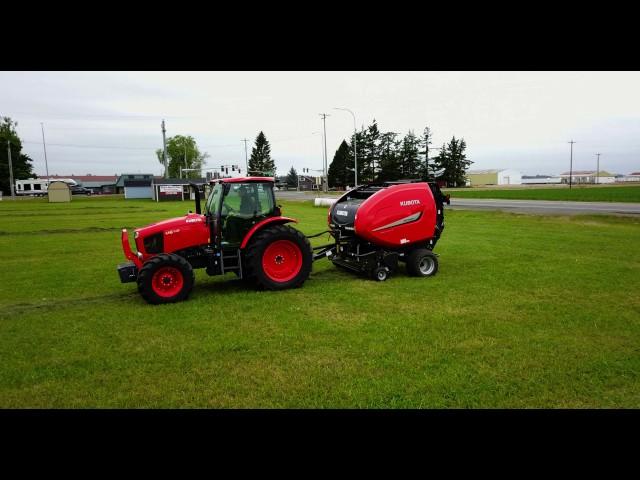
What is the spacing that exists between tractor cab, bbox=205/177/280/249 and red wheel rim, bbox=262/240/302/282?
23.0 inches

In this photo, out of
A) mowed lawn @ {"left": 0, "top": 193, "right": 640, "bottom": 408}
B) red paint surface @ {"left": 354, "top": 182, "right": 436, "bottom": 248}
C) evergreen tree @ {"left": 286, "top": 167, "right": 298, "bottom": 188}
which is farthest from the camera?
evergreen tree @ {"left": 286, "top": 167, "right": 298, "bottom": 188}

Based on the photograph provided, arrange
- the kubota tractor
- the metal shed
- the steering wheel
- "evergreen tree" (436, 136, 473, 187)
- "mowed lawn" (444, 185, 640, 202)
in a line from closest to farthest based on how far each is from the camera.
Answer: the kubota tractor → the steering wheel → "mowed lawn" (444, 185, 640, 202) → the metal shed → "evergreen tree" (436, 136, 473, 187)

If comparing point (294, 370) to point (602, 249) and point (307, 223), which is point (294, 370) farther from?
point (307, 223)

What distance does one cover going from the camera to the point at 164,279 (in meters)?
7.60

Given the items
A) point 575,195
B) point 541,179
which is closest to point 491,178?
point 541,179

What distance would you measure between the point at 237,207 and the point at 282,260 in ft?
4.33

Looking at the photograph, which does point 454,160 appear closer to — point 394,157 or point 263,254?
point 394,157

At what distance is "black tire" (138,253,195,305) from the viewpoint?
735 centimetres

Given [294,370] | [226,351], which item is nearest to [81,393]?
[226,351]

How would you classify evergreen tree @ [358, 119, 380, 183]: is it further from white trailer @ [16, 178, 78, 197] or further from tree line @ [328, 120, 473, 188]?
white trailer @ [16, 178, 78, 197]

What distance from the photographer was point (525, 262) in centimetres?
1077

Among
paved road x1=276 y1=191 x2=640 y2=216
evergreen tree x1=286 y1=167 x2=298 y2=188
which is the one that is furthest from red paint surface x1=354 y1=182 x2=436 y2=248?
evergreen tree x1=286 y1=167 x2=298 y2=188

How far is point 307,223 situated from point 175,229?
13.9m

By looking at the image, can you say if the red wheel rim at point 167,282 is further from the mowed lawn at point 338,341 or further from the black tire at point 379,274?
the black tire at point 379,274
